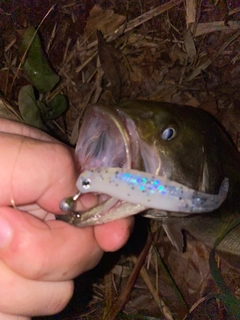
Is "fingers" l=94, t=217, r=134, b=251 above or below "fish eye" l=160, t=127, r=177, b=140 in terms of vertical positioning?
below

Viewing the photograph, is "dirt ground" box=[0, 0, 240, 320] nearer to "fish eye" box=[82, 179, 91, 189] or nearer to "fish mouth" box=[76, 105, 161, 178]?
"fish mouth" box=[76, 105, 161, 178]

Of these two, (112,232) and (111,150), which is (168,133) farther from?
(112,232)

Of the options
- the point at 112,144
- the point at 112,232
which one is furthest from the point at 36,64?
the point at 112,232

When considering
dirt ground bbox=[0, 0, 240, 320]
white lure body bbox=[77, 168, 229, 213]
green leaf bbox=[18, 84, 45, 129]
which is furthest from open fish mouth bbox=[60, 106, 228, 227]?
dirt ground bbox=[0, 0, 240, 320]

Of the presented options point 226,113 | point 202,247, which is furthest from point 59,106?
point 202,247

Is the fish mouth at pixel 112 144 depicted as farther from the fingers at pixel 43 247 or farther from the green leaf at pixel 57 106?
the green leaf at pixel 57 106

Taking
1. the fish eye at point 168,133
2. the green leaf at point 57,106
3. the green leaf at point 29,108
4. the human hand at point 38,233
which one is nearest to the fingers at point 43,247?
the human hand at point 38,233

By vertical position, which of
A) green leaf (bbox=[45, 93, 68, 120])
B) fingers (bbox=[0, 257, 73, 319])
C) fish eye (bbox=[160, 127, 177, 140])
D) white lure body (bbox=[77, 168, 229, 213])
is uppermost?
fish eye (bbox=[160, 127, 177, 140])
